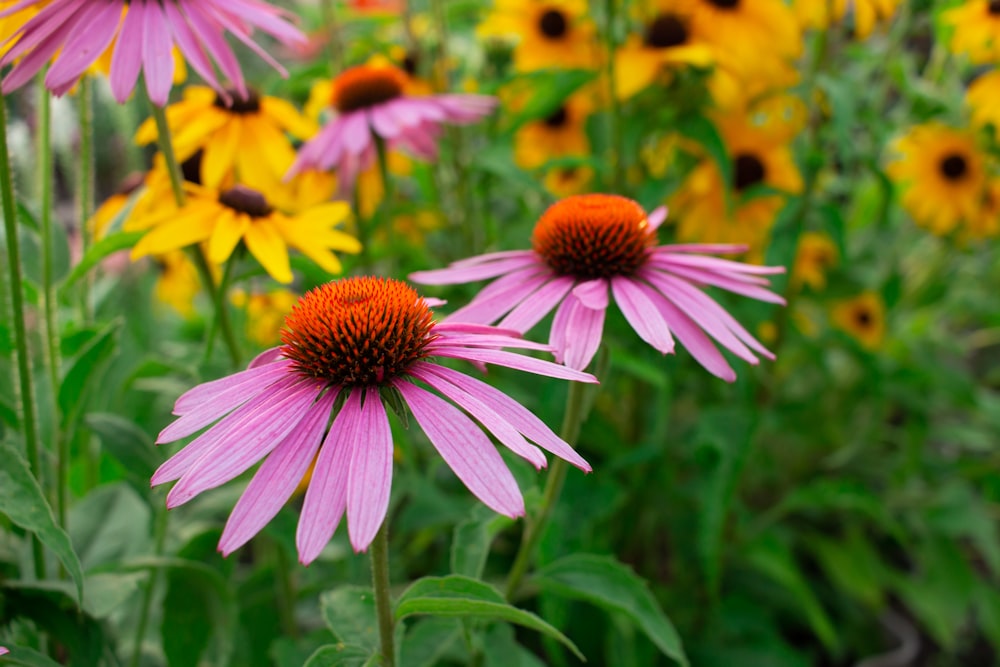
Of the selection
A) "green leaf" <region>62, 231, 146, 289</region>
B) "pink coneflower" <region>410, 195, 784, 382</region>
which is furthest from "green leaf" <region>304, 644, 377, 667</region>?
"green leaf" <region>62, 231, 146, 289</region>

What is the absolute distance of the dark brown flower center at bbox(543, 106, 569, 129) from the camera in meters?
1.74

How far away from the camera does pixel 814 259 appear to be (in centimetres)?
173

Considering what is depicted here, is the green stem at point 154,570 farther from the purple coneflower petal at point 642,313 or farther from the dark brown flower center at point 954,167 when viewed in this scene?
the dark brown flower center at point 954,167

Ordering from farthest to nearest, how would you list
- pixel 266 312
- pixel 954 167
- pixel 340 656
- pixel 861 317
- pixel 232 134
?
pixel 861 317 → pixel 954 167 → pixel 266 312 → pixel 232 134 → pixel 340 656

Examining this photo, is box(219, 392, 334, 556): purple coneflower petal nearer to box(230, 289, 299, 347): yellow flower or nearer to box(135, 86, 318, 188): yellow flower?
box(135, 86, 318, 188): yellow flower

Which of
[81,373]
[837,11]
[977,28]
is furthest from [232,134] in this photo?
[977,28]

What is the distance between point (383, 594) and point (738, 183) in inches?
46.1

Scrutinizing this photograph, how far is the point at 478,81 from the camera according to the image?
200 centimetres

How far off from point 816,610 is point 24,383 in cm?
138

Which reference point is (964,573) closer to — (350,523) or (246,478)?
(246,478)

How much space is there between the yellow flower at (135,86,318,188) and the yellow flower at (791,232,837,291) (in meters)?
1.02

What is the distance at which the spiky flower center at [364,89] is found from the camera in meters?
1.29

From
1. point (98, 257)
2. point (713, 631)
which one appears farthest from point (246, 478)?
point (713, 631)

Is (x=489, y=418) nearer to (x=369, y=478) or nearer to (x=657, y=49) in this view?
(x=369, y=478)
